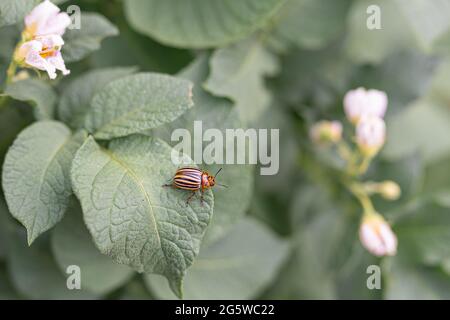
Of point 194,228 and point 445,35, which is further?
point 445,35

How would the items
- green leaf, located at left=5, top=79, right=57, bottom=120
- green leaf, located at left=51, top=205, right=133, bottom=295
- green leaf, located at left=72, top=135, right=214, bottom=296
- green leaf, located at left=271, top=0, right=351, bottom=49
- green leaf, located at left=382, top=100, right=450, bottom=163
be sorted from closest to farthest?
1. green leaf, located at left=72, top=135, right=214, bottom=296
2. green leaf, located at left=5, top=79, right=57, bottom=120
3. green leaf, located at left=51, top=205, right=133, bottom=295
4. green leaf, located at left=271, top=0, right=351, bottom=49
5. green leaf, located at left=382, top=100, right=450, bottom=163

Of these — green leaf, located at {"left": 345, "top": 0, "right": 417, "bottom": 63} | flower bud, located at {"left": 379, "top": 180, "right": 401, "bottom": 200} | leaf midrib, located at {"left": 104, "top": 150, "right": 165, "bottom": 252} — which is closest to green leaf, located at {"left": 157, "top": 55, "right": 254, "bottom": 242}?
leaf midrib, located at {"left": 104, "top": 150, "right": 165, "bottom": 252}

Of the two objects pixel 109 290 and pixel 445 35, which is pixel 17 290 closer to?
pixel 109 290

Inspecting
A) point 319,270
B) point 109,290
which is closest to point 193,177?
point 109,290

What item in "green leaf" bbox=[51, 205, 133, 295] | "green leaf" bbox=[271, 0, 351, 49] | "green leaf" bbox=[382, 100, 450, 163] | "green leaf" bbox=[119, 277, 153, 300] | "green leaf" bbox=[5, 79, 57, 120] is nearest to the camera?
"green leaf" bbox=[5, 79, 57, 120]

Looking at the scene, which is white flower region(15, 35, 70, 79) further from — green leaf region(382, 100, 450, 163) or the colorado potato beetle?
green leaf region(382, 100, 450, 163)

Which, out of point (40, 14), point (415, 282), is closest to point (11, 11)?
point (40, 14)
